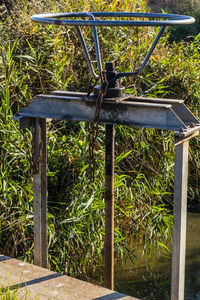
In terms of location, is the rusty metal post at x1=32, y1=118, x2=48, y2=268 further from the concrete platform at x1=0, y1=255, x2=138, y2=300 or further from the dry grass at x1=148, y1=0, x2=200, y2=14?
the dry grass at x1=148, y1=0, x2=200, y2=14

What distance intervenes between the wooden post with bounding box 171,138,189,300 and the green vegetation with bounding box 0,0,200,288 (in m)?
0.97

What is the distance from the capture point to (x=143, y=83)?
505cm

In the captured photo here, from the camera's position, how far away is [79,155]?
13.2ft

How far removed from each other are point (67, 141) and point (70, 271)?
1019mm

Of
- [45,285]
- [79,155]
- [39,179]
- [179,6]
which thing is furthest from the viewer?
[179,6]

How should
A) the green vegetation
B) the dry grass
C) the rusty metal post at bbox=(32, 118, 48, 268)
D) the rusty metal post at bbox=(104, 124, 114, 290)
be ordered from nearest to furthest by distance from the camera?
the rusty metal post at bbox=(104, 124, 114, 290) → the rusty metal post at bbox=(32, 118, 48, 268) → the green vegetation → the dry grass

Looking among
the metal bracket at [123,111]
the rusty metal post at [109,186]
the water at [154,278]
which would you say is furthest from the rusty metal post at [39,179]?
the water at [154,278]

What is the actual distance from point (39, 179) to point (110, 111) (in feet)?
2.15

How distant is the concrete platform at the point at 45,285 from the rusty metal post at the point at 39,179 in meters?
0.18

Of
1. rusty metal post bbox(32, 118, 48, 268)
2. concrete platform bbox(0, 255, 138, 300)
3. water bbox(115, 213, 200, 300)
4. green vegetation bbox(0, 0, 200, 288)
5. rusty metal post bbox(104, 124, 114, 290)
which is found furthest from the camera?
water bbox(115, 213, 200, 300)

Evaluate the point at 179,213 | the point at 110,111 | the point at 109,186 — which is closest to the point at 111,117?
the point at 110,111

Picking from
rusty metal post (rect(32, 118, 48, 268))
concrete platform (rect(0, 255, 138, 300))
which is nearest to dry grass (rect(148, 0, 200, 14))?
rusty metal post (rect(32, 118, 48, 268))

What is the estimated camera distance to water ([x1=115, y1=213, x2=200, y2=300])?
3.97 meters

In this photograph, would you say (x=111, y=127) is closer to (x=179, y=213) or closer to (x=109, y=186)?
(x=109, y=186)
